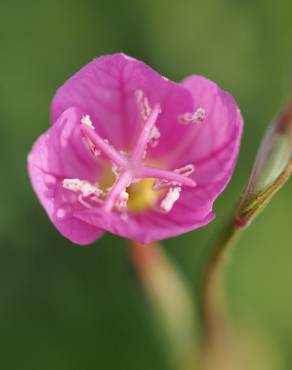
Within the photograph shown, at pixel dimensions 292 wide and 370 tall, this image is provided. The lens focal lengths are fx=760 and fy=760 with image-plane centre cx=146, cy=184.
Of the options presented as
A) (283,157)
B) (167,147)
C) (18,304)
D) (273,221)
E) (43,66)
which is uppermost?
(283,157)

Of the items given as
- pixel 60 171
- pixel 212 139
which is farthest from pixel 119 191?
pixel 212 139

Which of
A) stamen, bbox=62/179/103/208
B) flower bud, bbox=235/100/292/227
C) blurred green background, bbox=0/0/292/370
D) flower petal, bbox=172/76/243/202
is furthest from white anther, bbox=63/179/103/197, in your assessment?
blurred green background, bbox=0/0/292/370

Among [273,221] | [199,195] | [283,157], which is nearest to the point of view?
[283,157]

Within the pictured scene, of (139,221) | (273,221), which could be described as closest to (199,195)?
(139,221)

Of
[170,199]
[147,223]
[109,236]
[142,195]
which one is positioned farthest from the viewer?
[109,236]

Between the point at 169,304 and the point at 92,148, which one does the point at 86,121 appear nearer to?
the point at 92,148

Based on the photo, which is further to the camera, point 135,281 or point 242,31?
point 242,31

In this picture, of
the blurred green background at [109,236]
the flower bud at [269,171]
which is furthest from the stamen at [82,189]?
the blurred green background at [109,236]

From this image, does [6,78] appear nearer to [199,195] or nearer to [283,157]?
[199,195]
